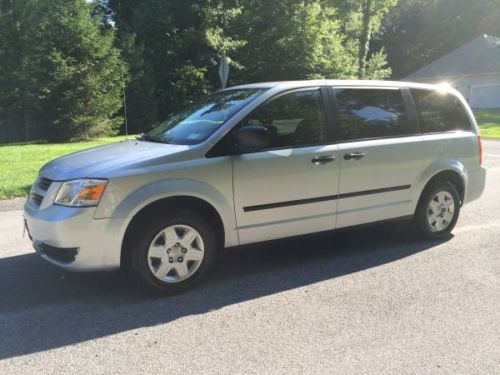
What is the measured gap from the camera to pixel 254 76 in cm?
2922

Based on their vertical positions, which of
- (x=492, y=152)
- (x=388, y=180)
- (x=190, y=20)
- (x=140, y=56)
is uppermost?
(x=190, y=20)

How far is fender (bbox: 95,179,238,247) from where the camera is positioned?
4152 millimetres

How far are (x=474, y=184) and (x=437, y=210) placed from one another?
0.68 m

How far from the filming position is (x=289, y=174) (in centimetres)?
482

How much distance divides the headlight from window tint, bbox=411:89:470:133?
365 cm

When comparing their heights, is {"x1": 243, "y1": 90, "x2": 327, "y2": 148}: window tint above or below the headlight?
above

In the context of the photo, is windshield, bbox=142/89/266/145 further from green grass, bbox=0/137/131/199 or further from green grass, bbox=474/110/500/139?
green grass, bbox=474/110/500/139

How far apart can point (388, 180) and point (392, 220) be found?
501mm

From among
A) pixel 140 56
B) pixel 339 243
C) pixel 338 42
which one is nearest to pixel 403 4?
pixel 338 42

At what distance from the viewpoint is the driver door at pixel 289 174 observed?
4672mm

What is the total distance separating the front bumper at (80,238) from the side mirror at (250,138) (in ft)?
4.02

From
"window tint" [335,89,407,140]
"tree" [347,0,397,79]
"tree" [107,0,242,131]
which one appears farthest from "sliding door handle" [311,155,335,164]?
"tree" [347,0,397,79]

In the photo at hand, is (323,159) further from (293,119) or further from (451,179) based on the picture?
(451,179)

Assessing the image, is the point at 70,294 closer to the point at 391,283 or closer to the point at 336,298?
the point at 336,298
